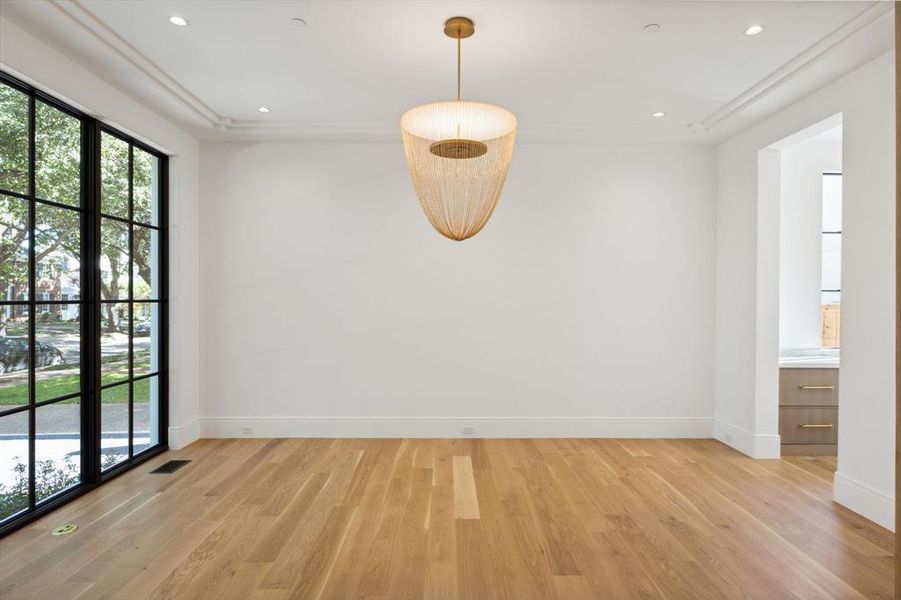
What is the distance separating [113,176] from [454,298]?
2928 mm

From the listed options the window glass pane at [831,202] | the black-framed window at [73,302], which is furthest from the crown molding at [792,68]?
the black-framed window at [73,302]

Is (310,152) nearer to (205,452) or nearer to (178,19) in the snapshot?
(178,19)

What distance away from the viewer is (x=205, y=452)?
4262 mm

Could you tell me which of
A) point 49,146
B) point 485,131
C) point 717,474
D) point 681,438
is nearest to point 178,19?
point 49,146

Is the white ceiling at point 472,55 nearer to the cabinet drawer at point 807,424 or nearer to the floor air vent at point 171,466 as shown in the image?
the cabinet drawer at point 807,424

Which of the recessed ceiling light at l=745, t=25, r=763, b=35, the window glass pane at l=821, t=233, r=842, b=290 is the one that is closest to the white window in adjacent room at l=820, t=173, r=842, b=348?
the window glass pane at l=821, t=233, r=842, b=290

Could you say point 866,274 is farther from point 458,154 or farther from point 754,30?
point 458,154

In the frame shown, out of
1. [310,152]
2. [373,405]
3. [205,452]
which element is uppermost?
[310,152]

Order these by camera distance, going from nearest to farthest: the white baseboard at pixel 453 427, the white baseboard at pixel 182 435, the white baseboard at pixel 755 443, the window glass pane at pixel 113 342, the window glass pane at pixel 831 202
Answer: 1. the window glass pane at pixel 113 342
2. the white baseboard at pixel 755 443
3. the white baseboard at pixel 182 435
4. the white baseboard at pixel 453 427
5. the window glass pane at pixel 831 202

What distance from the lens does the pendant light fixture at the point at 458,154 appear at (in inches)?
99.7

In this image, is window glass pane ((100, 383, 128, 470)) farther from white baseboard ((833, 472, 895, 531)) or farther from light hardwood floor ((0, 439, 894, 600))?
white baseboard ((833, 472, 895, 531))

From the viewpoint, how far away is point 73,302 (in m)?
3.26

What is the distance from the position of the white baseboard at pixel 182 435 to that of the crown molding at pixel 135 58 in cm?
269

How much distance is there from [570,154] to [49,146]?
4.06 metres
